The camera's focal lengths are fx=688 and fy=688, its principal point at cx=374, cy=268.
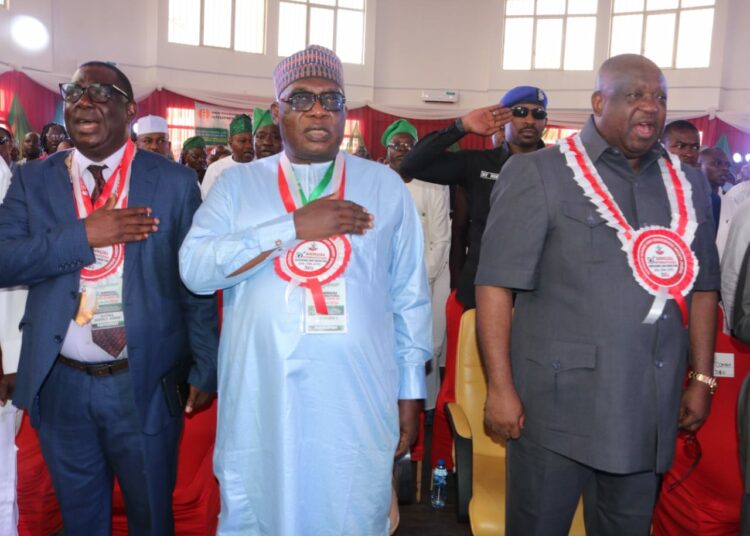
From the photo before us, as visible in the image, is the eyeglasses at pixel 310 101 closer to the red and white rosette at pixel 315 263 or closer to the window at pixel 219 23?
the red and white rosette at pixel 315 263

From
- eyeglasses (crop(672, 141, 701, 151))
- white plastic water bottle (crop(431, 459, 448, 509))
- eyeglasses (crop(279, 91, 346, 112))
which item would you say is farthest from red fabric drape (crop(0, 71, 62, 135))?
eyeglasses (crop(279, 91, 346, 112))

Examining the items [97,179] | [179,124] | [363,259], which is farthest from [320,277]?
[179,124]

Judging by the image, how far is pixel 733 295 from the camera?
2.31 meters

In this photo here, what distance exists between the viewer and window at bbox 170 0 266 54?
14.5 meters

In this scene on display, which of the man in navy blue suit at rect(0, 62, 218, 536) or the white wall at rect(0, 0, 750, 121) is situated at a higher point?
the white wall at rect(0, 0, 750, 121)

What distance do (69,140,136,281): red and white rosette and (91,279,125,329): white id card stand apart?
4 centimetres

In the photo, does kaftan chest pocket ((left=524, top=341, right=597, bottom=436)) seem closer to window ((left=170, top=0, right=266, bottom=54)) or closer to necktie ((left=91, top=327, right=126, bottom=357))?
necktie ((left=91, top=327, right=126, bottom=357))

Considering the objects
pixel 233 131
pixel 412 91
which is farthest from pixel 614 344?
pixel 412 91

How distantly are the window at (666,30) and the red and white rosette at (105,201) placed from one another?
49.4 ft

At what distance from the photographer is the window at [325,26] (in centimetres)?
1552

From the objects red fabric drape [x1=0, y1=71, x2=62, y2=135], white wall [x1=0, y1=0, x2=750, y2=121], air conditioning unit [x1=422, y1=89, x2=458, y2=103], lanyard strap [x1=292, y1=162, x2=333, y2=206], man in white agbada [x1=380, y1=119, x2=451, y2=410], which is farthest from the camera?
air conditioning unit [x1=422, y1=89, x2=458, y2=103]

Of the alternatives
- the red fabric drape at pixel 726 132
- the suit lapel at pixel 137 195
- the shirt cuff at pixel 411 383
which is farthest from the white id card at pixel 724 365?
the red fabric drape at pixel 726 132

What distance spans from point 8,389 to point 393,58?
1529 centimetres

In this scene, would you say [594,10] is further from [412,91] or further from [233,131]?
[233,131]
